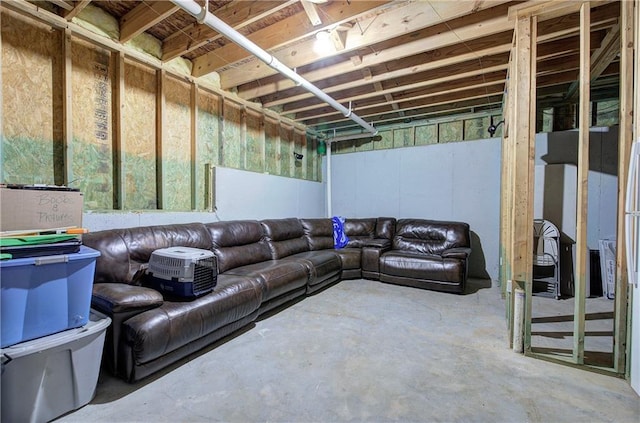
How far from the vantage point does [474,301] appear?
3.35m

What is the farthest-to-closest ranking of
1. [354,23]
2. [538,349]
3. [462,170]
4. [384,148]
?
[384,148] < [462,170] < [354,23] < [538,349]

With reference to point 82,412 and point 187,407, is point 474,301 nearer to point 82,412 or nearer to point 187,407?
point 187,407

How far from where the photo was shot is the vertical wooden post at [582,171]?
1928 millimetres

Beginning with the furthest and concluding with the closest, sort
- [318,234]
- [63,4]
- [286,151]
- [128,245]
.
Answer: [286,151] < [318,234] < [128,245] < [63,4]

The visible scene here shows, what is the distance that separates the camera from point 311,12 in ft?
7.66

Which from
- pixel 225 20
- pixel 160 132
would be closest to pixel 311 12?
pixel 225 20

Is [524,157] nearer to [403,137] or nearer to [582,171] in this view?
[582,171]

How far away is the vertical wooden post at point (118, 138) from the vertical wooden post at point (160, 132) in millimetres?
366

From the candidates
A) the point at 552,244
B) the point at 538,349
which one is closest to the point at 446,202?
the point at 552,244

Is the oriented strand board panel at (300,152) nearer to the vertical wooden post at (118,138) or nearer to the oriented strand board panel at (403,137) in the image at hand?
the oriented strand board panel at (403,137)

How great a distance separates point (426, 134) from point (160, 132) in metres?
4.17

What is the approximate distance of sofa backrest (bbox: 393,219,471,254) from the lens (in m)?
4.22

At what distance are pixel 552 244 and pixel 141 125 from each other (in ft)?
16.5

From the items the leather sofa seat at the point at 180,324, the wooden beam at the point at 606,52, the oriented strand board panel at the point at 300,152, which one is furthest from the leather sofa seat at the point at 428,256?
the wooden beam at the point at 606,52
